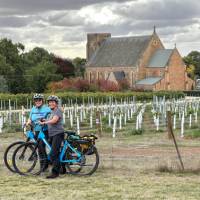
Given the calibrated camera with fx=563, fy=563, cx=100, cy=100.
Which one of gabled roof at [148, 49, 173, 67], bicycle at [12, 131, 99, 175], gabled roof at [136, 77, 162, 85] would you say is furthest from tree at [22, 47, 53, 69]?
bicycle at [12, 131, 99, 175]

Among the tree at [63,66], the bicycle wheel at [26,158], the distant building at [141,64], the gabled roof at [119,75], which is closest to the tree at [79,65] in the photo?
the distant building at [141,64]

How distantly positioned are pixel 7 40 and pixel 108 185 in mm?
71294

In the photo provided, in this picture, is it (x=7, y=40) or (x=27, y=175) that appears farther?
(x=7, y=40)

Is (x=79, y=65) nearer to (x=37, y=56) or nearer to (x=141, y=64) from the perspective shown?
(x=141, y=64)

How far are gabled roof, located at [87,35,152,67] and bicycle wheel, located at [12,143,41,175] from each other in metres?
95.0

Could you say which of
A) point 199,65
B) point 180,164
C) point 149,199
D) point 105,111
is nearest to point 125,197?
point 149,199

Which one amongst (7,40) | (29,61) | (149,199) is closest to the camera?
(149,199)

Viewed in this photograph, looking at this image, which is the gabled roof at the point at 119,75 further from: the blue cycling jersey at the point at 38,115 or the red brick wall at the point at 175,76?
the blue cycling jersey at the point at 38,115

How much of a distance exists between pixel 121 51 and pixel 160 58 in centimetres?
762

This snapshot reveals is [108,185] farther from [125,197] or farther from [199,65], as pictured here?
[199,65]

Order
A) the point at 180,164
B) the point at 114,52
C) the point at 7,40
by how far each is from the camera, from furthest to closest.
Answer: the point at 114,52 < the point at 7,40 < the point at 180,164

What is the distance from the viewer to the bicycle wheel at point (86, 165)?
1061cm

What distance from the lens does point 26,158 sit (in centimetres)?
1089

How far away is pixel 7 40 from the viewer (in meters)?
78.8
